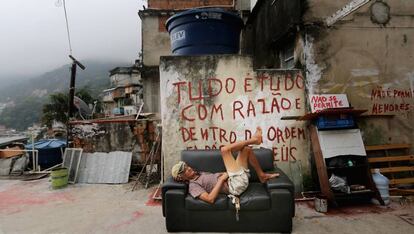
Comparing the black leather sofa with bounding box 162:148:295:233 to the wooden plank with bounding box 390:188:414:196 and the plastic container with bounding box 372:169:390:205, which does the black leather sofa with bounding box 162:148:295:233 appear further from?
the wooden plank with bounding box 390:188:414:196

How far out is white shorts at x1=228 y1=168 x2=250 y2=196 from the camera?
353cm

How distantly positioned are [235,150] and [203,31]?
247cm

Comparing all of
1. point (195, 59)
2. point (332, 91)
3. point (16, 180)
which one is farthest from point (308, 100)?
point (16, 180)

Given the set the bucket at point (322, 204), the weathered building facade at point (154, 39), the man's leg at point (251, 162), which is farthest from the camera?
the weathered building facade at point (154, 39)

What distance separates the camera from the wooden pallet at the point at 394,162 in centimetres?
471

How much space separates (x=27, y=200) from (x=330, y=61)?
249 inches

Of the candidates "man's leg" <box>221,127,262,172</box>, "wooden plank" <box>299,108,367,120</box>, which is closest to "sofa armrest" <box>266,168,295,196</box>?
"man's leg" <box>221,127,262,172</box>

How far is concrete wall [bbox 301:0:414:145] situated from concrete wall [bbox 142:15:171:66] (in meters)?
7.11

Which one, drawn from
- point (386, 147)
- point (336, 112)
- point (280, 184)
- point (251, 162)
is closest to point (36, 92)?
point (251, 162)

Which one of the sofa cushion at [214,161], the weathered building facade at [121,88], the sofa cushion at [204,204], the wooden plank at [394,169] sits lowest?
the sofa cushion at [204,204]

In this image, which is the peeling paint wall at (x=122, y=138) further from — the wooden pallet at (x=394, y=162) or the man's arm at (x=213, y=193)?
the wooden pallet at (x=394, y=162)

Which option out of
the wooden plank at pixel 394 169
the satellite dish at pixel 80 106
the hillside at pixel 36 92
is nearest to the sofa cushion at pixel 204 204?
the wooden plank at pixel 394 169

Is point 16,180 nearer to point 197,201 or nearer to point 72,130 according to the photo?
point 72,130

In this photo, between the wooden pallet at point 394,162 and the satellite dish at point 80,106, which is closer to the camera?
the wooden pallet at point 394,162
